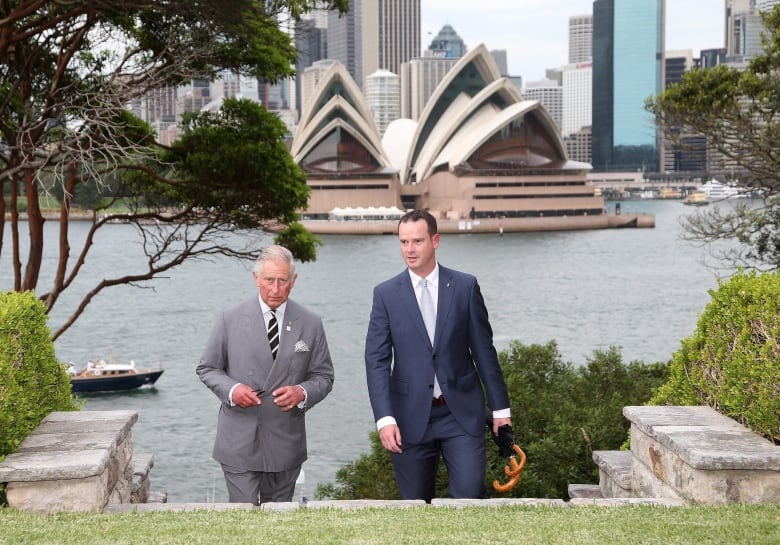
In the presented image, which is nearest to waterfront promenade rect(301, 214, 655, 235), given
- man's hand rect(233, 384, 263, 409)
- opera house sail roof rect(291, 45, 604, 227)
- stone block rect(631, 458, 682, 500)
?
opera house sail roof rect(291, 45, 604, 227)

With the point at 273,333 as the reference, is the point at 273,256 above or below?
above

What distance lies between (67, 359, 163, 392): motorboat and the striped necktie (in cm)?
2473

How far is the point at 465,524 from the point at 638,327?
36.1m

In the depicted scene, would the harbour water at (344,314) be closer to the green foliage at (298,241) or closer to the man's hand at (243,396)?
the green foliage at (298,241)

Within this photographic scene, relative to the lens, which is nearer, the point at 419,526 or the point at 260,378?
the point at 419,526

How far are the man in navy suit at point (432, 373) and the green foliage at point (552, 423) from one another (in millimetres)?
3603

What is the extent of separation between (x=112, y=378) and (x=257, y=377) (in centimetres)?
2586

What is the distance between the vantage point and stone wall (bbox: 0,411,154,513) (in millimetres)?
3641

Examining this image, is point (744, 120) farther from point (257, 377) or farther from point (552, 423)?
point (257, 377)

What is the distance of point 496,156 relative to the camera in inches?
3346

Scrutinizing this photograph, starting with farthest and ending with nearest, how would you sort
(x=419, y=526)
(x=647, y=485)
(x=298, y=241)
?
1. (x=298, y=241)
2. (x=647, y=485)
3. (x=419, y=526)

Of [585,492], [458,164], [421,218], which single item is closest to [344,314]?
[585,492]

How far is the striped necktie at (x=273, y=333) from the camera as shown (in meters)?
4.23

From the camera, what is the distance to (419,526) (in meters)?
3.33
